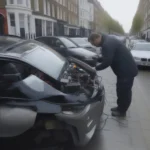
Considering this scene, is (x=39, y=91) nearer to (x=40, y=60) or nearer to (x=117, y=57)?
(x=40, y=60)

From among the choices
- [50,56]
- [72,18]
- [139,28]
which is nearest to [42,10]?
[72,18]

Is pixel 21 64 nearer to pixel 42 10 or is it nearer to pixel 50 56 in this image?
pixel 50 56

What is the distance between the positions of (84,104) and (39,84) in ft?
2.10

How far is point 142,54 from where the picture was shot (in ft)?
33.4

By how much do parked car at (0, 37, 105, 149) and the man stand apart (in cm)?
112

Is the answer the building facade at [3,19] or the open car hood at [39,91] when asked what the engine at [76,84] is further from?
the building facade at [3,19]

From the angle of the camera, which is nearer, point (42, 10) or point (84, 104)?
point (84, 104)

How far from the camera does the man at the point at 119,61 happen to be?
154 inches

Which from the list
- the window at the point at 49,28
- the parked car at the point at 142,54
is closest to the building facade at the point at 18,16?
the window at the point at 49,28

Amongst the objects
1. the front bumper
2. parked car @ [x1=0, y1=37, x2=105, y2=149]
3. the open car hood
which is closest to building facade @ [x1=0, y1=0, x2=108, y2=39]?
parked car @ [x1=0, y1=37, x2=105, y2=149]

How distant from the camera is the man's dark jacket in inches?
154

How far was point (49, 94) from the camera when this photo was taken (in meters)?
2.71

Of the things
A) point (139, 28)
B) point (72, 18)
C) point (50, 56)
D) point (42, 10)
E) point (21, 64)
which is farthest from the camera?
point (139, 28)

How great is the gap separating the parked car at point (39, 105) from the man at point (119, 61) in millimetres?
1117
